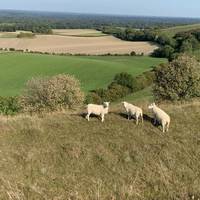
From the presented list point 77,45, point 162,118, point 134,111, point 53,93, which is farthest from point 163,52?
point 162,118

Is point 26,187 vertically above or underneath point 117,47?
above

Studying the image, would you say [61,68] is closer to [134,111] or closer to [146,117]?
[146,117]

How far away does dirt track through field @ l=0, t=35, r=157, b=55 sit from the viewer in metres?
139

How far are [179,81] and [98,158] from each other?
34.1 meters

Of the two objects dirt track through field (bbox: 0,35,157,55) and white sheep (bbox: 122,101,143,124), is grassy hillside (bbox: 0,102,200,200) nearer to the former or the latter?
white sheep (bbox: 122,101,143,124)

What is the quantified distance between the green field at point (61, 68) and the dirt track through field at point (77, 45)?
2042 centimetres

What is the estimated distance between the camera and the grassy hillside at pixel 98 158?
33.2 feet

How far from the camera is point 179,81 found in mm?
46281

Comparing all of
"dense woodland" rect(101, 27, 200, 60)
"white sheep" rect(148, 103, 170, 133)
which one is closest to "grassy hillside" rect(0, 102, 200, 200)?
"white sheep" rect(148, 103, 170, 133)

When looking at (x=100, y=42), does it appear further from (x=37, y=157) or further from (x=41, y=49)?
→ (x=37, y=157)

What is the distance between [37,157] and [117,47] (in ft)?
438

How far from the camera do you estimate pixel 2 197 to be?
9.54m

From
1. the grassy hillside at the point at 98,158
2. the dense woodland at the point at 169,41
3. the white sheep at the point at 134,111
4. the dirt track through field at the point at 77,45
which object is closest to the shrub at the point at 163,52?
the dense woodland at the point at 169,41

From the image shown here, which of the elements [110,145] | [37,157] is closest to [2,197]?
[37,157]
